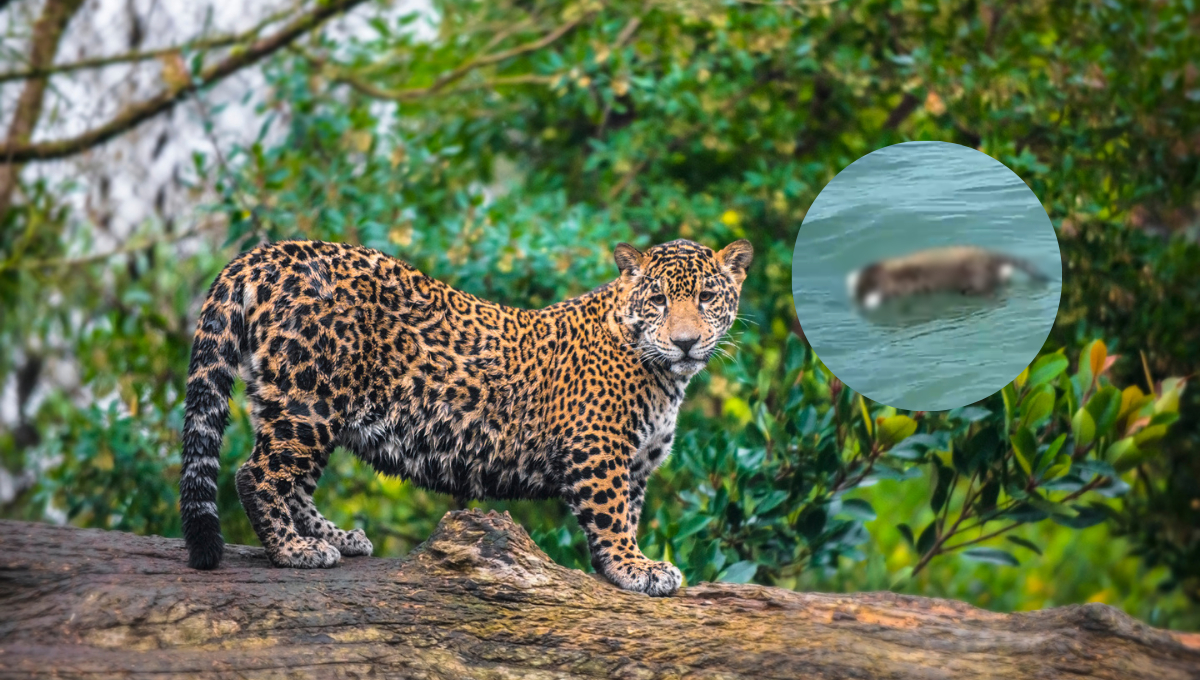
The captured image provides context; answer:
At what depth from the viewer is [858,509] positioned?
6.14 meters

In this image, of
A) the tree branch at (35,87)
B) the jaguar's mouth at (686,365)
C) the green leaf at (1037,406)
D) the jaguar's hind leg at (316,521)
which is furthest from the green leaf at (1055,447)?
the tree branch at (35,87)

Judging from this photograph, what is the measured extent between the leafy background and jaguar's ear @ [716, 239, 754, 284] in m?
1.10

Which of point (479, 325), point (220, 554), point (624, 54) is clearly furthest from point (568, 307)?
point (624, 54)

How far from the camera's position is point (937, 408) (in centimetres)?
487

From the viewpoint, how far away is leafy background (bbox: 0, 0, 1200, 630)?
6.24 metres

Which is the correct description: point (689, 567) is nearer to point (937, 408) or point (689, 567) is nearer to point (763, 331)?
point (937, 408)

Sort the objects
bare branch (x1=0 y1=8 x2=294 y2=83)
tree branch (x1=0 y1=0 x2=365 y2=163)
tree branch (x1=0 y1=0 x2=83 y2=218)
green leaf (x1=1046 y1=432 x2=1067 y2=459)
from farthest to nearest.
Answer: tree branch (x1=0 y1=0 x2=83 y2=218)
tree branch (x1=0 y1=0 x2=365 y2=163)
bare branch (x1=0 y1=8 x2=294 y2=83)
green leaf (x1=1046 y1=432 x2=1067 y2=459)

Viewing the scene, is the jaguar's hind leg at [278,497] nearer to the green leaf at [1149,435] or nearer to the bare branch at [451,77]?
the green leaf at [1149,435]

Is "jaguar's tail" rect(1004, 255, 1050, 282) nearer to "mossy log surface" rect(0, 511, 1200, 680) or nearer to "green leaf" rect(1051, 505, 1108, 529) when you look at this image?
"mossy log surface" rect(0, 511, 1200, 680)

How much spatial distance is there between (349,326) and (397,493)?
4198 millimetres

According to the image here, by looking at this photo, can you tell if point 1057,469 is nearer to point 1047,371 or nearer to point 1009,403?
point 1009,403

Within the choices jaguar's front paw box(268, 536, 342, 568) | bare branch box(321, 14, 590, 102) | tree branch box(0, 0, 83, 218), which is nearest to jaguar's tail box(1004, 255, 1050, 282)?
jaguar's front paw box(268, 536, 342, 568)

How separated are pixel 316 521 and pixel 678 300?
200 cm

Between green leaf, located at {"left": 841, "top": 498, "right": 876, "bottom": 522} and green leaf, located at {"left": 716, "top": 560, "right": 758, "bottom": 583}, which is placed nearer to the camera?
green leaf, located at {"left": 716, "top": 560, "right": 758, "bottom": 583}
